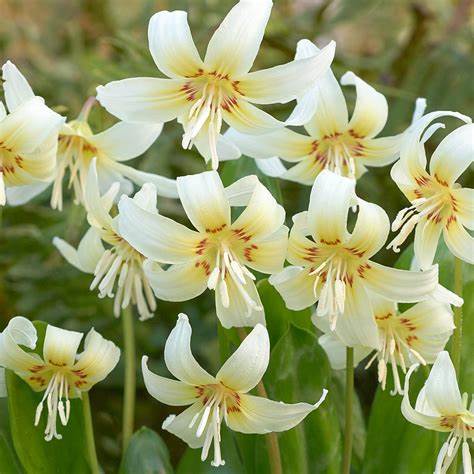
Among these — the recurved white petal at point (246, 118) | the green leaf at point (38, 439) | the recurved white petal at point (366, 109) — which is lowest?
the green leaf at point (38, 439)

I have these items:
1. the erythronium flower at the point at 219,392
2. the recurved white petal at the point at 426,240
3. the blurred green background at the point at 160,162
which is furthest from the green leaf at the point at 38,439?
the blurred green background at the point at 160,162

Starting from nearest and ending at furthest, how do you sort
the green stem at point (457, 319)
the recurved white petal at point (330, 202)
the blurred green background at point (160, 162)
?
the recurved white petal at point (330, 202) → the green stem at point (457, 319) → the blurred green background at point (160, 162)

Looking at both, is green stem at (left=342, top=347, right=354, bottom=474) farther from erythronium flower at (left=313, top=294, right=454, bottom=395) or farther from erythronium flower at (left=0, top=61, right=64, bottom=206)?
erythronium flower at (left=0, top=61, right=64, bottom=206)

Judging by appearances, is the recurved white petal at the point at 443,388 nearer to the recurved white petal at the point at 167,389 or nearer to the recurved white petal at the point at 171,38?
the recurved white petal at the point at 167,389

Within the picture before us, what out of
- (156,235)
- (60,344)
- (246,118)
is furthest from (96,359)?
(246,118)

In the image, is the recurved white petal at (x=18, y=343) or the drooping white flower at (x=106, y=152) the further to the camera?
the drooping white flower at (x=106, y=152)

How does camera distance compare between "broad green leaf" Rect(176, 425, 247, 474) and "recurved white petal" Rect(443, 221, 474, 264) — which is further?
"broad green leaf" Rect(176, 425, 247, 474)

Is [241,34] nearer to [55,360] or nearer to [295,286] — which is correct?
[295,286]

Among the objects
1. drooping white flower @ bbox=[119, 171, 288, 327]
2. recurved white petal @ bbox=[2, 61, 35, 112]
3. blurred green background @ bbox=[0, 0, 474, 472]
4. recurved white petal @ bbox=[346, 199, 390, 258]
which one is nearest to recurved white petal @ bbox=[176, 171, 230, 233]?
drooping white flower @ bbox=[119, 171, 288, 327]
